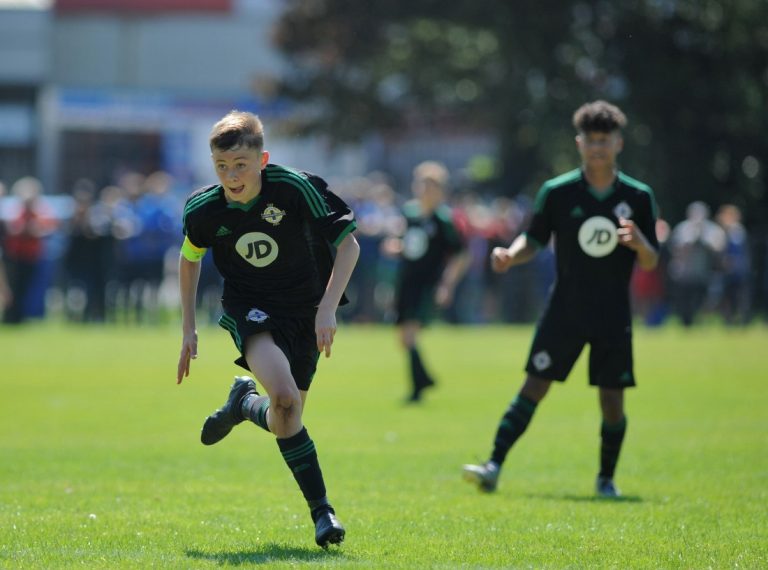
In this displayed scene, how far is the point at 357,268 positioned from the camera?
2564 cm

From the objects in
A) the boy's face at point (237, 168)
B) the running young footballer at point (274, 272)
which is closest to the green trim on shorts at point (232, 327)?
the running young footballer at point (274, 272)

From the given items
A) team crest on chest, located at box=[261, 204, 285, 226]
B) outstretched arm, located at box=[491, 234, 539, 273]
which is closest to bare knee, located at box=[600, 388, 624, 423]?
outstretched arm, located at box=[491, 234, 539, 273]

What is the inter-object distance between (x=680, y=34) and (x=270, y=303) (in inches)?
1105

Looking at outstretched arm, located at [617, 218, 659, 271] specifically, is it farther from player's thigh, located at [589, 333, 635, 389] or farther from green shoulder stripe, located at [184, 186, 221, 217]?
green shoulder stripe, located at [184, 186, 221, 217]

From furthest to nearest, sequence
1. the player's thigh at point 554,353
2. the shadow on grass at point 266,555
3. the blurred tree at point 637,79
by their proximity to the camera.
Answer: the blurred tree at point 637,79, the player's thigh at point 554,353, the shadow on grass at point 266,555

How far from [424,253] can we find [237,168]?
328 inches

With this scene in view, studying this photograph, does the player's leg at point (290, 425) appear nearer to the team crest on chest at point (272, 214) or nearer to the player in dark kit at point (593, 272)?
the team crest on chest at point (272, 214)

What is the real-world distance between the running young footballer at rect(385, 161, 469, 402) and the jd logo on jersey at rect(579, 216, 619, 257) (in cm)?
584

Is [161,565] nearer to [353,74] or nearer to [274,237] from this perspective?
[274,237]

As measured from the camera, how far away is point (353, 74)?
4047 cm

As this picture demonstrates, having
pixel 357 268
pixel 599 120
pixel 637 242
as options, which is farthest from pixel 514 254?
pixel 357 268

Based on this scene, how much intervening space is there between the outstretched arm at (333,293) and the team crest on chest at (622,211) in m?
2.21

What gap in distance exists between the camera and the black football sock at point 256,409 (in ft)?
22.2

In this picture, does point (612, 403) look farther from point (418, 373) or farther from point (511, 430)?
point (418, 373)
